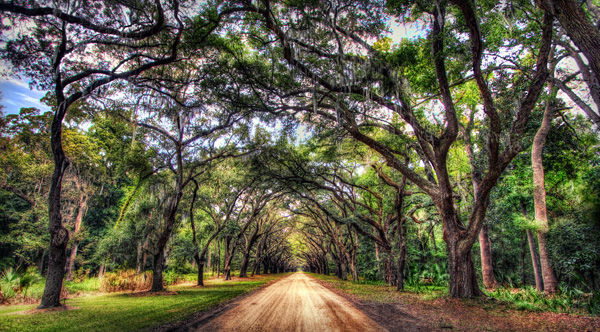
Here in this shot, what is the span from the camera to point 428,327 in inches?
188

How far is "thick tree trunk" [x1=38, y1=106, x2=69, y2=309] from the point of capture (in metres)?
6.77

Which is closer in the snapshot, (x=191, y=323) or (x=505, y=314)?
(x=191, y=323)

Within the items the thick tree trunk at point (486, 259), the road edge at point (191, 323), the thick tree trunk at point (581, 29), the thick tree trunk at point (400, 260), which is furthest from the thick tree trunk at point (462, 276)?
the road edge at point (191, 323)

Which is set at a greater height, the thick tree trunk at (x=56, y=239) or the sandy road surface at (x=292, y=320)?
the thick tree trunk at (x=56, y=239)

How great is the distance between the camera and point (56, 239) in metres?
7.03

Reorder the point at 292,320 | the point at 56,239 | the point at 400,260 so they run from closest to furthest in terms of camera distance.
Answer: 1. the point at 292,320
2. the point at 56,239
3. the point at 400,260

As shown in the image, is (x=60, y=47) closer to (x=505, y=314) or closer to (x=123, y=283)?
(x=123, y=283)

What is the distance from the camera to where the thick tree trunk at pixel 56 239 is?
6.77m

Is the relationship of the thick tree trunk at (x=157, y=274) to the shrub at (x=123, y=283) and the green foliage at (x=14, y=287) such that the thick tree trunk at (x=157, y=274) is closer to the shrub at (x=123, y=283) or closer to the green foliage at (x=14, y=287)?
the shrub at (x=123, y=283)

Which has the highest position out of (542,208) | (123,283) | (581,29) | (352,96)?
(352,96)

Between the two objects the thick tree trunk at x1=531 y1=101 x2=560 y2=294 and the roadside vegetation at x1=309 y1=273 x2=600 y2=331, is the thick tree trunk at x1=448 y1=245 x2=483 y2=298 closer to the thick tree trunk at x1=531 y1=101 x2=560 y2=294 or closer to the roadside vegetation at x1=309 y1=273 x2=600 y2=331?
the roadside vegetation at x1=309 y1=273 x2=600 y2=331

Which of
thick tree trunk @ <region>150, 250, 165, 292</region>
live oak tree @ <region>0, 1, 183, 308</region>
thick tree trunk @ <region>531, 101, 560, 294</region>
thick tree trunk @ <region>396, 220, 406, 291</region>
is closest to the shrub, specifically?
thick tree trunk @ <region>150, 250, 165, 292</region>

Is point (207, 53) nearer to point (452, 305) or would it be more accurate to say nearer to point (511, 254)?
point (452, 305)

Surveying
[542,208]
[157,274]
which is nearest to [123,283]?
[157,274]
